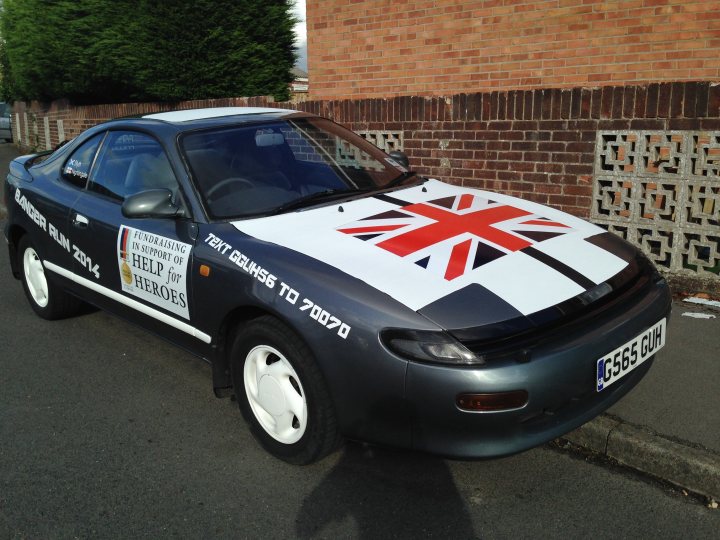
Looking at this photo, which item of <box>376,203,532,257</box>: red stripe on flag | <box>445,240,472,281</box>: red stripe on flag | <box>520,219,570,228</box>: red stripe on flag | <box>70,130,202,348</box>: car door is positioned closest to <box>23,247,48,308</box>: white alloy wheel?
<box>70,130,202,348</box>: car door

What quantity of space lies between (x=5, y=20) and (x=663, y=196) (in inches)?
681

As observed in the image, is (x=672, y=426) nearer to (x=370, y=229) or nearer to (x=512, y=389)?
(x=512, y=389)

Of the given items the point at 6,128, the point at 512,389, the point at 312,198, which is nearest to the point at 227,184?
the point at 312,198

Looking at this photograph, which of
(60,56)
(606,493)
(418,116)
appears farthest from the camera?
(60,56)

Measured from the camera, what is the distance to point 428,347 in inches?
102

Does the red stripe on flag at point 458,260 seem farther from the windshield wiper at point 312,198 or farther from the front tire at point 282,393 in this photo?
the windshield wiper at point 312,198

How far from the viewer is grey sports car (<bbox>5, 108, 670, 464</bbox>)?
2615 mm

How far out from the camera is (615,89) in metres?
5.38

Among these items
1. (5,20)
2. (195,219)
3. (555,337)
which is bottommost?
(555,337)

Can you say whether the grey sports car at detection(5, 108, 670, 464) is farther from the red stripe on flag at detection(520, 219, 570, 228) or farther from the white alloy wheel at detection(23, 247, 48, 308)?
the white alloy wheel at detection(23, 247, 48, 308)

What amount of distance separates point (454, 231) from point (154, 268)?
1.60 m

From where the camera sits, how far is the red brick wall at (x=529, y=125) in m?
5.12

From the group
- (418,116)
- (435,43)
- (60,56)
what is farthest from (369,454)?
(60,56)

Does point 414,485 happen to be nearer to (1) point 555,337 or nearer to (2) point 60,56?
(1) point 555,337
